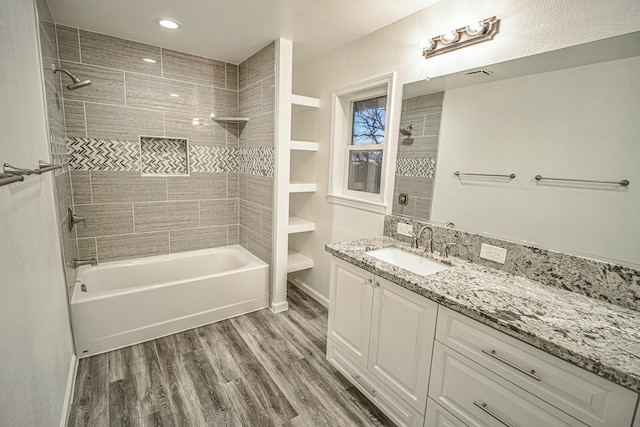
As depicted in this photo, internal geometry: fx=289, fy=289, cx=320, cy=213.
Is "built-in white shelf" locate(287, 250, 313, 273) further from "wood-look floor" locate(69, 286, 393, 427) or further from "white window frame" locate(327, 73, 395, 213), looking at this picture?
"white window frame" locate(327, 73, 395, 213)

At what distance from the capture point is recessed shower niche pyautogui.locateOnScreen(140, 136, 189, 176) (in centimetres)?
285

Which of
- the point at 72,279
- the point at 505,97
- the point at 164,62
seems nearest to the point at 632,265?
the point at 505,97

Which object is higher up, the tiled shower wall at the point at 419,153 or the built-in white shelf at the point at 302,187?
the tiled shower wall at the point at 419,153

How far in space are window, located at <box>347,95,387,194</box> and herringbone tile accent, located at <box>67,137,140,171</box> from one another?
6.77 feet

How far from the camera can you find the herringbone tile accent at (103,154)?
8.25ft

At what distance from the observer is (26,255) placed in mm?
1153

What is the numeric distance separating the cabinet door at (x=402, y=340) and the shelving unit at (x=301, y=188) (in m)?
1.44

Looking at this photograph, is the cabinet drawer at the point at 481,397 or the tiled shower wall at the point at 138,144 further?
the tiled shower wall at the point at 138,144

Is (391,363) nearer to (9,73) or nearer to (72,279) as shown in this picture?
(9,73)

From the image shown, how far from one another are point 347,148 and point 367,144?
0.83ft

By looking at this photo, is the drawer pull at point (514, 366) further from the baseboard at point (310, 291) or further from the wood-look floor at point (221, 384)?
the baseboard at point (310, 291)

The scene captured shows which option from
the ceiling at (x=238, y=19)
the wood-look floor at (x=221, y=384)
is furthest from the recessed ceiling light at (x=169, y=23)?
the wood-look floor at (x=221, y=384)

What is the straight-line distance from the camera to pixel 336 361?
77.8 inches

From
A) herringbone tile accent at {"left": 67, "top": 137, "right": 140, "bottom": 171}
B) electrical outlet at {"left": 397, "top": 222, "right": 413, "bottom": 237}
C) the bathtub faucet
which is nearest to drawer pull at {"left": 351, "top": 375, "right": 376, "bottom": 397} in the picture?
electrical outlet at {"left": 397, "top": 222, "right": 413, "bottom": 237}
